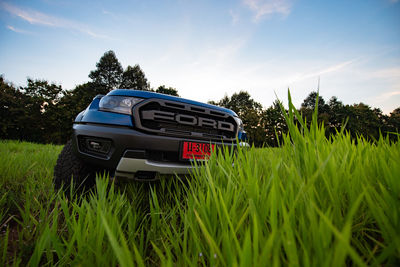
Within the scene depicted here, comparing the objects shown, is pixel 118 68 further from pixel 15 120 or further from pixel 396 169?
pixel 396 169

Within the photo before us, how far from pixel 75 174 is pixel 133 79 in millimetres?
41736

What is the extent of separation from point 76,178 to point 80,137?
0.38m

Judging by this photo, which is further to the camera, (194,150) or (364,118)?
(364,118)

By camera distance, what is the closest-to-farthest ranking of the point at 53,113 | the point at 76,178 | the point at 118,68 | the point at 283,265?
the point at 283,265 < the point at 76,178 < the point at 53,113 < the point at 118,68

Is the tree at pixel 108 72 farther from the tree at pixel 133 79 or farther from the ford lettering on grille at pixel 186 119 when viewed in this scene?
the ford lettering on grille at pixel 186 119

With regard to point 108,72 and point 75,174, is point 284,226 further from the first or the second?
point 108,72

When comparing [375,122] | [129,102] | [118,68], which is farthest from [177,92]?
[375,122]

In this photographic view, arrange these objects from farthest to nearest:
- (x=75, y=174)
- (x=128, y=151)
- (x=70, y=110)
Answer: (x=70, y=110)
(x=75, y=174)
(x=128, y=151)

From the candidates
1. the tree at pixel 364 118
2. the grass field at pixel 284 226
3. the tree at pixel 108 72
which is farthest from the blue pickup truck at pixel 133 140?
the tree at pixel 364 118

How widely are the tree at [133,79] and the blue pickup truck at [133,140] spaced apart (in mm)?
39415

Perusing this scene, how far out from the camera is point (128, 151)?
4.88 ft

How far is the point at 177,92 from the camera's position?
1732 inches

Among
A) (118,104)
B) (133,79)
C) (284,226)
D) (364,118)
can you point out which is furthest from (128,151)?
(364,118)

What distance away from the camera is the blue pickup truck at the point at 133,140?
1488 millimetres
